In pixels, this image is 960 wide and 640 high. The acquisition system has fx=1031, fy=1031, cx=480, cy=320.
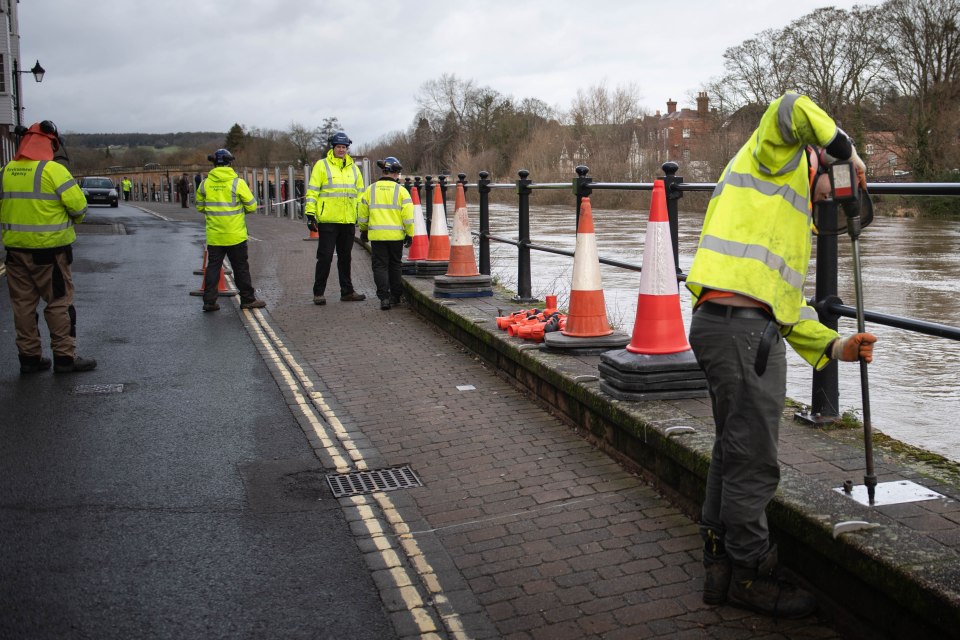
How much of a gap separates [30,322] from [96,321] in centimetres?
277

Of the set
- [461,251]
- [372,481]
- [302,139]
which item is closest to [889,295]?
[461,251]

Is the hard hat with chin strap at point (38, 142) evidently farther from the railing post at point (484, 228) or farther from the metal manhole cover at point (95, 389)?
the railing post at point (484, 228)

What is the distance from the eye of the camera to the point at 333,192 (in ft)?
39.1

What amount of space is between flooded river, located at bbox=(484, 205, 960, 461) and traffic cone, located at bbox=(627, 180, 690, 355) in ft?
6.25

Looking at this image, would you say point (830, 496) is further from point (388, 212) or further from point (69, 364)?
point (388, 212)

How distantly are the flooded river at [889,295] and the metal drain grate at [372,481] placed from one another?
309 centimetres

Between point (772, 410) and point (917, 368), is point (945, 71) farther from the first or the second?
point (772, 410)

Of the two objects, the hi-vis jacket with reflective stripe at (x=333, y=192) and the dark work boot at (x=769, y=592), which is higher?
the hi-vis jacket with reflective stripe at (x=333, y=192)

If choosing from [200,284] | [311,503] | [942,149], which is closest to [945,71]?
[942,149]

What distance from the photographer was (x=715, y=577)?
12.1ft

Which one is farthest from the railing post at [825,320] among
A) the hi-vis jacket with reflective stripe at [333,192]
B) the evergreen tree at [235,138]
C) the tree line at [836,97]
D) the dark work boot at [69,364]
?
the evergreen tree at [235,138]

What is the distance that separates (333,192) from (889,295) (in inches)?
321

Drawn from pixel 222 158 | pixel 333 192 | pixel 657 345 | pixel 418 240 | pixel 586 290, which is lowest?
pixel 657 345

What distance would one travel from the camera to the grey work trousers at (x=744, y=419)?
11.6 feet
